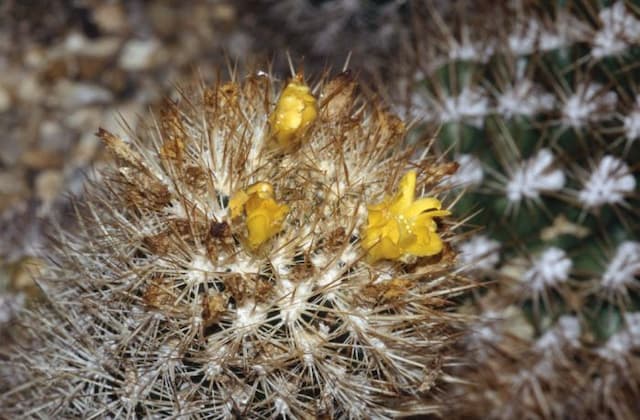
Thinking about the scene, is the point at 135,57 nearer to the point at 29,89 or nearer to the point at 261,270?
the point at 29,89

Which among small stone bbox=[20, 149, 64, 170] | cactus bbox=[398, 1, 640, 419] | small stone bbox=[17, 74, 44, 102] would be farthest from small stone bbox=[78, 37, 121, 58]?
cactus bbox=[398, 1, 640, 419]

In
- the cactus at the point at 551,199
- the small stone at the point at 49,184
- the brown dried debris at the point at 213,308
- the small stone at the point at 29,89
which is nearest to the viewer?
the brown dried debris at the point at 213,308

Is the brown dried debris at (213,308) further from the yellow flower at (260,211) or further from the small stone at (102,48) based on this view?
the small stone at (102,48)

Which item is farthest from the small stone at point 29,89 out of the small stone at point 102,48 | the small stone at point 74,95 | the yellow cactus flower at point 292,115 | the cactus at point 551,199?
the yellow cactus flower at point 292,115

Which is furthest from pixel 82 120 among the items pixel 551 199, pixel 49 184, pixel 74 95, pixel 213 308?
pixel 213 308

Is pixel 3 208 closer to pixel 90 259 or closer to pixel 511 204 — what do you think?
pixel 90 259

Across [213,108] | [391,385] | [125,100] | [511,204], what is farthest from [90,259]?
[125,100]
